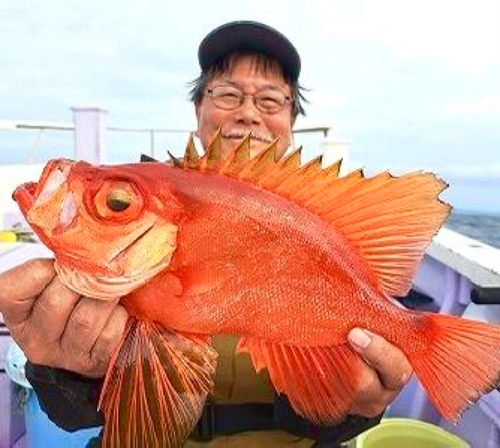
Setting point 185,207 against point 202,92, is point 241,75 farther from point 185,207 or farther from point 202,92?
point 185,207

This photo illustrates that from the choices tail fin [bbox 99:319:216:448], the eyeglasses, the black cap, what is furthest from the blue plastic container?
the black cap

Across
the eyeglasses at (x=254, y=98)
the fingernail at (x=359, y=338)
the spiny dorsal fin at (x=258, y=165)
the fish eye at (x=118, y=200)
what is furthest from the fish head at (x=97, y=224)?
the eyeglasses at (x=254, y=98)

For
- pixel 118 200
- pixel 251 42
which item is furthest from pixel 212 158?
pixel 251 42

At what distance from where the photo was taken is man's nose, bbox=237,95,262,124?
8.27 ft

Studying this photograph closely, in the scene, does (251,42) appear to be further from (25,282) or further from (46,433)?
(46,433)

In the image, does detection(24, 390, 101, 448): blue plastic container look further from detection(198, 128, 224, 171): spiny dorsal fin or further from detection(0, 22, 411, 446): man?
detection(198, 128, 224, 171): spiny dorsal fin

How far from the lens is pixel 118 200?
114 cm

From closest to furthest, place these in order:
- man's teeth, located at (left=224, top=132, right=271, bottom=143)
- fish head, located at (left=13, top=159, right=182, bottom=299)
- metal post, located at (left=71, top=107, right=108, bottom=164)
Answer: fish head, located at (left=13, top=159, right=182, bottom=299)
man's teeth, located at (left=224, top=132, right=271, bottom=143)
metal post, located at (left=71, top=107, right=108, bottom=164)

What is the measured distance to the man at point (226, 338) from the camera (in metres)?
1.33

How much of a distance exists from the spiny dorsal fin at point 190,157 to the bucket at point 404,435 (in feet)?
6.33

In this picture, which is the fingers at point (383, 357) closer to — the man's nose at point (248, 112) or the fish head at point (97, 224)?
the fish head at point (97, 224)

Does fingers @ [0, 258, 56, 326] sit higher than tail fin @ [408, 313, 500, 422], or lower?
higher

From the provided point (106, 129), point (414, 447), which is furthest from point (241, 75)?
point (106, 129)

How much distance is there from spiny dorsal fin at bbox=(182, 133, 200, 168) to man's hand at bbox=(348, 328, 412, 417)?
551 mm
